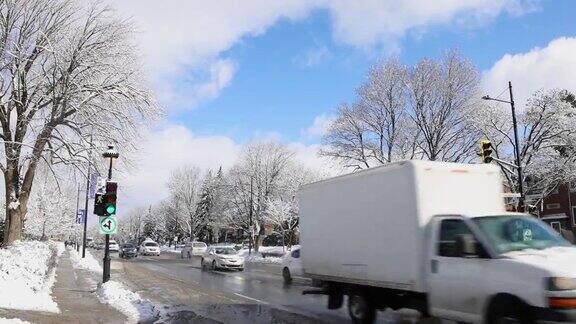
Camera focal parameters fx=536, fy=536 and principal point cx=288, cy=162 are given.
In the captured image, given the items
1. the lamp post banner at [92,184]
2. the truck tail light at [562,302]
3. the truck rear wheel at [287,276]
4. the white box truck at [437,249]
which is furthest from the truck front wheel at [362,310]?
the lamp post banner at [92,184]

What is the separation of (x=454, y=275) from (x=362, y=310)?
2887mm

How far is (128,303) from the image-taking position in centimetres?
1380

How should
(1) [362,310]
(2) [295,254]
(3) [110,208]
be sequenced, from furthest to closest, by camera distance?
1. (2) [295,254]
2. (3) [110,208]
3. (1) [362,310]

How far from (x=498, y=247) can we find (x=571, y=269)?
1.05 m

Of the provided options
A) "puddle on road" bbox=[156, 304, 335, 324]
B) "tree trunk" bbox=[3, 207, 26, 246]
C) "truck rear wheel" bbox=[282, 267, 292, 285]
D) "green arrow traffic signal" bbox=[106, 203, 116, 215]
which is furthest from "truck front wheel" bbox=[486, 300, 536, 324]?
"tree trunk" bbox=[3, 207, 26, 246]

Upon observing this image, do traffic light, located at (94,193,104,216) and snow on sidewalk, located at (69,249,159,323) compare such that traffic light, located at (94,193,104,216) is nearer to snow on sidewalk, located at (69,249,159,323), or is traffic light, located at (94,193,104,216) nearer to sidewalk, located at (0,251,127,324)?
snow on sidewalk, located at (69,249,159,323)

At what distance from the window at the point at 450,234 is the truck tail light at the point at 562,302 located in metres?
1.65

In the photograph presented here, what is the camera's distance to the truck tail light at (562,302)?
6.33 meters

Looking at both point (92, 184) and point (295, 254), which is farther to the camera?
point (92, 184)

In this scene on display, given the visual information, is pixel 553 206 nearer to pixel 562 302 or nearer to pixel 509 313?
pixel 509 313

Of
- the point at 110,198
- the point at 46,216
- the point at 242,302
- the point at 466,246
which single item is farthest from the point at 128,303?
the point at 46,216

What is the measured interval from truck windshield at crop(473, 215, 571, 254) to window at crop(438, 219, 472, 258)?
237mm

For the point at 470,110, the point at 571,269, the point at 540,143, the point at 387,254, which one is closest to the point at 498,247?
the point at 571,269

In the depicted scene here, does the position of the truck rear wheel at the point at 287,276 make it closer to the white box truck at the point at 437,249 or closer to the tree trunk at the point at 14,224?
the white box truck at the point at 437,249
